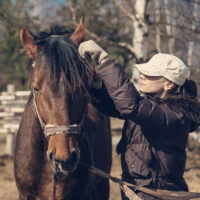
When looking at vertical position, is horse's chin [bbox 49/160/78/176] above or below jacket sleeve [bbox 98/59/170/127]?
below

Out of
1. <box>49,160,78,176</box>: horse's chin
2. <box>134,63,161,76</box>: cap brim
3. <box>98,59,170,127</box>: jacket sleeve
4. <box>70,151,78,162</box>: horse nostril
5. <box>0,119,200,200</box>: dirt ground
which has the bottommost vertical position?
<box>0,119,200,200</box>: dirt ground

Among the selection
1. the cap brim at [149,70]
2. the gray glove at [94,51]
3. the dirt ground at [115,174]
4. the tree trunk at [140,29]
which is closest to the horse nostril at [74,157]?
the gray glove at [94,51]

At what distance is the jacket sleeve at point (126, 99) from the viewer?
2.21 meters

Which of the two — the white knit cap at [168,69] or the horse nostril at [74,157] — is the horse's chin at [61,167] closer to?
the horse nostril at [74,157]

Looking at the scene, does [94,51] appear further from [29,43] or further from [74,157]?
[74,157]

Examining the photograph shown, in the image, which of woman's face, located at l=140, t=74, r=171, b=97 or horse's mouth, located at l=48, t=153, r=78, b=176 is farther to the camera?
woman's face, located at l=140, t=74, r=171, b=97

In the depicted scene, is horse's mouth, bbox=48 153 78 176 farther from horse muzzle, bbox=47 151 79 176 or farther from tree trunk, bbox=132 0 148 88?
tree trunk, bbox=132 0 148 88

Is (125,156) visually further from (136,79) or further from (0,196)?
(136,79)

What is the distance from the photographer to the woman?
2.35m

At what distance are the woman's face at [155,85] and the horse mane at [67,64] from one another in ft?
1.48

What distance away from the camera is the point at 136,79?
24.3 ft

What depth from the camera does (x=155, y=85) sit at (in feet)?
8.24

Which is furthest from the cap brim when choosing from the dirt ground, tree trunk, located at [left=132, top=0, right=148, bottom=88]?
tree trunk, located at [left=132, top=0, right=148, bottom=88]

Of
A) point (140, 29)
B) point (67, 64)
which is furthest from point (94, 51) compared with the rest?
point (140, 29)
